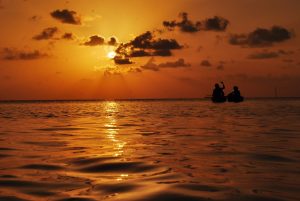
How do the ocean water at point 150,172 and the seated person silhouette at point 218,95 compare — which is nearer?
the ocean water at point 150,172

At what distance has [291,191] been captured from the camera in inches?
279

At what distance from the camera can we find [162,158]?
11594mm

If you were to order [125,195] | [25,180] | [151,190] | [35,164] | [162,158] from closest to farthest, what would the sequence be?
[125,195]
[151,190]
[25,180]
[35,164]
[162,158]

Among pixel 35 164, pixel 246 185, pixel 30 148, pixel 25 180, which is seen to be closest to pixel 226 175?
pixel 246 185

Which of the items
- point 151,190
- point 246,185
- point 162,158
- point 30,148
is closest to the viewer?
point 151,190

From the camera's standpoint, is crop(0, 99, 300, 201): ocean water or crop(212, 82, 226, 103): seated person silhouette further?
crop(212, 82, 226, 103): seated person silhouette

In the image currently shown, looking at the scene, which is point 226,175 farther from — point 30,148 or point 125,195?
point 30,148

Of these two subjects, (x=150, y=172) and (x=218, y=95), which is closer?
(x=150, y=172)

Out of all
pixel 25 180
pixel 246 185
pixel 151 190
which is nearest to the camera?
pixel 151 190

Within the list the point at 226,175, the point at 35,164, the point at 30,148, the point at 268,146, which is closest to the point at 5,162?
the point at 35,164

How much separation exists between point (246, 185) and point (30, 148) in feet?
30.7

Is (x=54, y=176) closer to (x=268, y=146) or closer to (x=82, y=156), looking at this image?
(x=82, y=156)

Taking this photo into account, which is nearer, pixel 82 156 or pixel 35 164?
pixel 35 164

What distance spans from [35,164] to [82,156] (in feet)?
6.29
